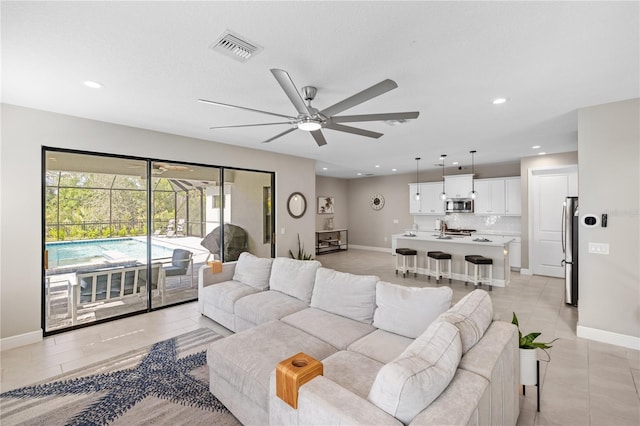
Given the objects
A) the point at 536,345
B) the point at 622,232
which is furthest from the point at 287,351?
the point at 622,232

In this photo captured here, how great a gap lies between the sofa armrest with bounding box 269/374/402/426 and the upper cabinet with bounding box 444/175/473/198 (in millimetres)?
7485

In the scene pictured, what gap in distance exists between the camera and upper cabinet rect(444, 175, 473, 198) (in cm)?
760

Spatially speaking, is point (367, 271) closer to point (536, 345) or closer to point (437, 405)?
point (536, 345)

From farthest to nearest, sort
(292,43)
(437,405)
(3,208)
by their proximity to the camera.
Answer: (3,208)
(292,43)
(437,405)

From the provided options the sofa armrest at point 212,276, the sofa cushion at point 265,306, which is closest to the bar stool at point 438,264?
the sofa cushion at point 265,306

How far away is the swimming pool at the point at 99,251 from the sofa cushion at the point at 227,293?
127cm

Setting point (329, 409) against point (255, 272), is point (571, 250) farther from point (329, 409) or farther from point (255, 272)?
point (329, 409)

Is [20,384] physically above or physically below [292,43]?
below

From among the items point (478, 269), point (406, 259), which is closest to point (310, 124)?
point (478, 269)

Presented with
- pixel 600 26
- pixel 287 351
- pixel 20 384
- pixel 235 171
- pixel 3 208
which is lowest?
pixel 20 384

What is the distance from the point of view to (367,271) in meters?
7.02

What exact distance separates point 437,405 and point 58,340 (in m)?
4.21

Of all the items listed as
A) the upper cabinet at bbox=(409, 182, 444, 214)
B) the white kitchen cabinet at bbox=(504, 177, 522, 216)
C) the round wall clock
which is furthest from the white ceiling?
the round wall clock

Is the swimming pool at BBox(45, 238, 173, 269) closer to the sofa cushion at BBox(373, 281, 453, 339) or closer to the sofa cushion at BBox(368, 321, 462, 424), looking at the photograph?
the sofa cushion at BBox(373, 281, 453, 339)
